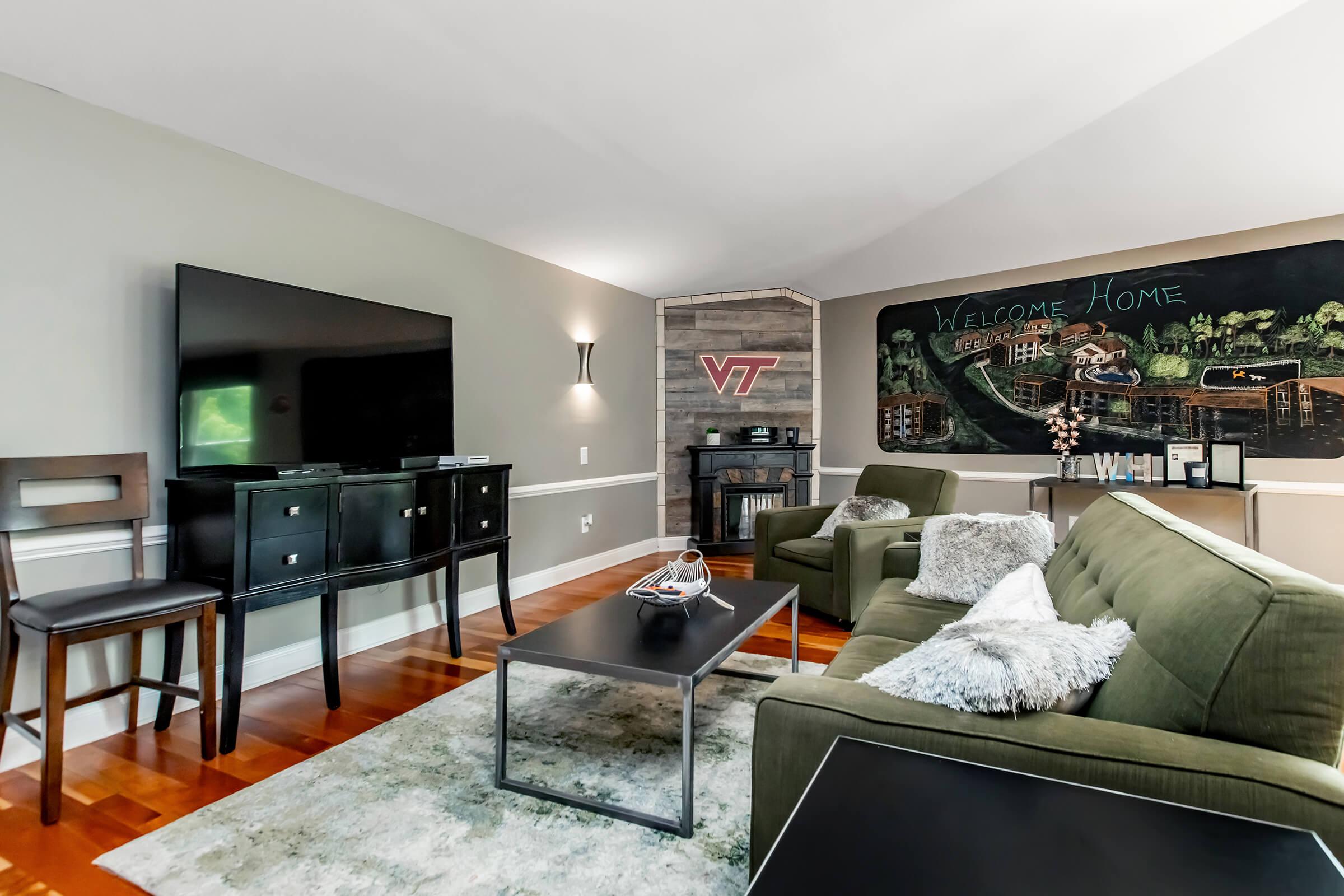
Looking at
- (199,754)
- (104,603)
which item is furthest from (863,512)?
(104,603)

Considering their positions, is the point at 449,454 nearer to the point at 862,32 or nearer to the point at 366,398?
the point at 366,398

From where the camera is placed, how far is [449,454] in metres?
3.61

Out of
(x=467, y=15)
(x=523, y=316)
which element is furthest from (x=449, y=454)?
(x=467, y=15)

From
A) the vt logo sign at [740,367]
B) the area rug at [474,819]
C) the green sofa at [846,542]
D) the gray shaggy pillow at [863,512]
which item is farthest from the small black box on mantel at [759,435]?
the area rug at [474,819]

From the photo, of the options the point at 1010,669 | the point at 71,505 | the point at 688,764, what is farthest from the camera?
the point at 71,505

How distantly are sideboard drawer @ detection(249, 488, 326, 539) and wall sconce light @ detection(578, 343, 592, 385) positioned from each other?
2.44 meters

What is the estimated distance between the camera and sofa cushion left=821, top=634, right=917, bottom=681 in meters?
1.84

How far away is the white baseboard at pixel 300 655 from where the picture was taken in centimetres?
227

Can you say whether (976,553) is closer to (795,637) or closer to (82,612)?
(795,637)

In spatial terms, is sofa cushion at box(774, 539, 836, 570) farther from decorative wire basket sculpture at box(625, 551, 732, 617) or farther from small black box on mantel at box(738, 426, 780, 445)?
small black box on mantel at box(738, 426, 780, 445)

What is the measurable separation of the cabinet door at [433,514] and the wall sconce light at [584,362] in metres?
1.83

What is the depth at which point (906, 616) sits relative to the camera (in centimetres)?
236

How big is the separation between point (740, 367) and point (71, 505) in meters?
4.56

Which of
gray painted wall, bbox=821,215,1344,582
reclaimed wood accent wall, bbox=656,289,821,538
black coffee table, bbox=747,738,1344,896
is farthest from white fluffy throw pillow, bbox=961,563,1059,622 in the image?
reclaimed wood accent wall, bbox=656,289,821,538
